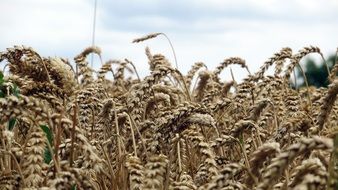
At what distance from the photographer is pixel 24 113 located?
1.87m

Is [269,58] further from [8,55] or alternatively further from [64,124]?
[64,124]

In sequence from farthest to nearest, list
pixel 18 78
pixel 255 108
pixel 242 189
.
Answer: pixel 18 78, pixel 255 108, pixel 242 189

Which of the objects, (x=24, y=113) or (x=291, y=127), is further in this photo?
(x=291, y=127)

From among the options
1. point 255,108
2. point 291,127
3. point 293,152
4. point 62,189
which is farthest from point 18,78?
point 293,152

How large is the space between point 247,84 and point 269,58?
0.29 metres

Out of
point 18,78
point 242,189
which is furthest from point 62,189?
point 18,78

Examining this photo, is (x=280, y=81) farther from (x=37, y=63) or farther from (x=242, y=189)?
(x=242, y=189)

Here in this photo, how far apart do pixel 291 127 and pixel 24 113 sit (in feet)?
3.16

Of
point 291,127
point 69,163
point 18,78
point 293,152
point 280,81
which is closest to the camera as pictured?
point 293,152

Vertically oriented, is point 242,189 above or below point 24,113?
below

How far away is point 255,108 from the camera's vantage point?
2898 millimetres

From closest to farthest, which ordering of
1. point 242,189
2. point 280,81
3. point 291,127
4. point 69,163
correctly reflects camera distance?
point 242,189, point 69,163, point 291,127, point 280,81

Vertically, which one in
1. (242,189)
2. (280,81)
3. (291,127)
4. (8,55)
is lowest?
(242,189)

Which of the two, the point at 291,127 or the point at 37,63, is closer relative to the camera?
the point at 291,127
